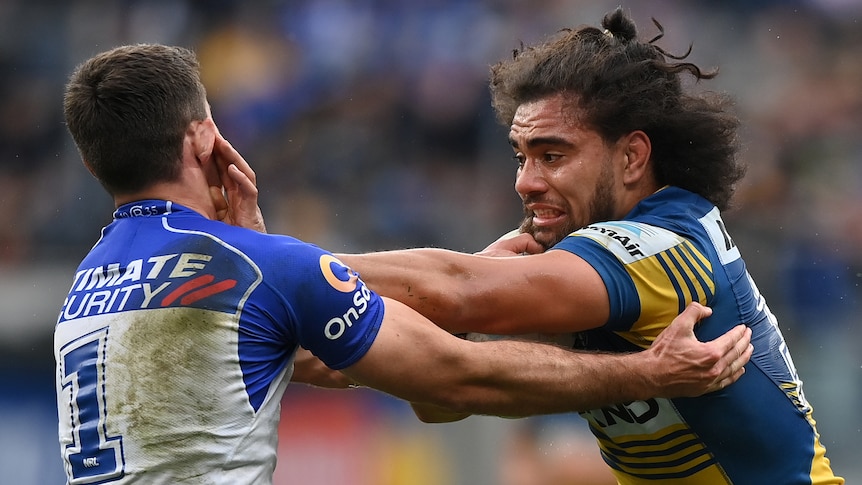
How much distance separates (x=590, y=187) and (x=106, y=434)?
2.20m

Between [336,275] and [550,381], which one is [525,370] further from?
[336,275]

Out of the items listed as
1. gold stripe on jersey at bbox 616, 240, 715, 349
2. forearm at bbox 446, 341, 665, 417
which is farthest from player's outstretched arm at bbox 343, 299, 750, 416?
gold stripe on jersey at bbox 616, 240, 715, 349

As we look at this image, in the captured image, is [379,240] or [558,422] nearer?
[558,422]

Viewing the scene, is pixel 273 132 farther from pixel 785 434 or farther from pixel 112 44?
pixel 785 434

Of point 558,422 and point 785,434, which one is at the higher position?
point 785,434

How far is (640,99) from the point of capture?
187 inches

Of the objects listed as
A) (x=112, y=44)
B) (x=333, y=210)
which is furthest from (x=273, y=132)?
(x=112, y=44)

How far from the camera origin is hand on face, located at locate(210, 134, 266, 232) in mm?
3781

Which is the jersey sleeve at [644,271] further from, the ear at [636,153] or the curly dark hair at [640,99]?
the curly dark hair at [640,99]

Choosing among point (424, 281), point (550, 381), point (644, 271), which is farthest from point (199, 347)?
point (644, 271)

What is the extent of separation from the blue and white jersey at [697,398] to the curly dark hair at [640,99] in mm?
414

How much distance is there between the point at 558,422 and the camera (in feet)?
27.3

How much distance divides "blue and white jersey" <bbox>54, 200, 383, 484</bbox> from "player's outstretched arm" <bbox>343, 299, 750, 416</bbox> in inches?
5.1

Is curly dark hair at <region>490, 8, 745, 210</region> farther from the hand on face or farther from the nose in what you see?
the hand on face
